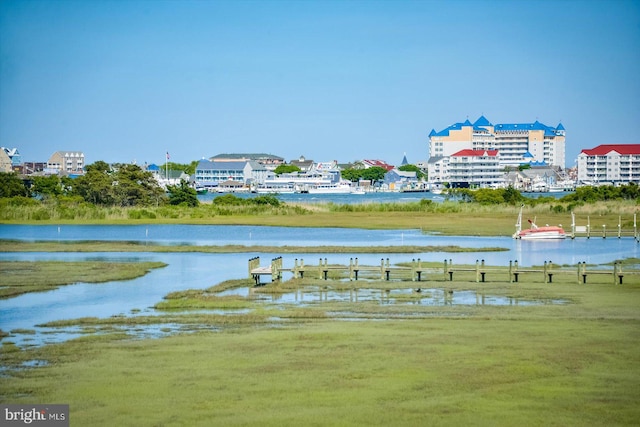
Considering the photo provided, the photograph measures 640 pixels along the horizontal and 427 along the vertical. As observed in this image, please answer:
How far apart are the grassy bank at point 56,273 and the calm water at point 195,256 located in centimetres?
105

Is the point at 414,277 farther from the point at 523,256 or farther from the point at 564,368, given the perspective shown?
the point at 564,368

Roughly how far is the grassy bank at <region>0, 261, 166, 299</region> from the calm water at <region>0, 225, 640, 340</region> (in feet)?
3.43

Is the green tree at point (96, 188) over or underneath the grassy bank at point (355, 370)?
over

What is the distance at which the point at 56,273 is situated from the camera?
43.4m

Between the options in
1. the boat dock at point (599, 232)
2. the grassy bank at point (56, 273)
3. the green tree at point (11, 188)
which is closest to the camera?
the grassy bank at point (56, 273)

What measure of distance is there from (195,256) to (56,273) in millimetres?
11644

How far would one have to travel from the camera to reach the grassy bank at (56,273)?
127 ft

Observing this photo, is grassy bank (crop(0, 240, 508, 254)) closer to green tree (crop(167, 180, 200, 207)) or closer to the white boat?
the white boat

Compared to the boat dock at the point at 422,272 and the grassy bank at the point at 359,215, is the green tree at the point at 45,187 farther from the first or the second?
the boat dock at the point at 422,272

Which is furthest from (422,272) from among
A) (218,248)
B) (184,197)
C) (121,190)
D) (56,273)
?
(121,190)

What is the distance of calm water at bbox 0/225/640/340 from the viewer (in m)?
33.6

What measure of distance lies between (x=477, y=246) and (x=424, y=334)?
32.8m

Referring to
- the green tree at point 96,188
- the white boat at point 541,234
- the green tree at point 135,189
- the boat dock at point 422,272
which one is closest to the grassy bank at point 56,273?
the boat dock at point 422,272

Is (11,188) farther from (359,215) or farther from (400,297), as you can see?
(400,297)
